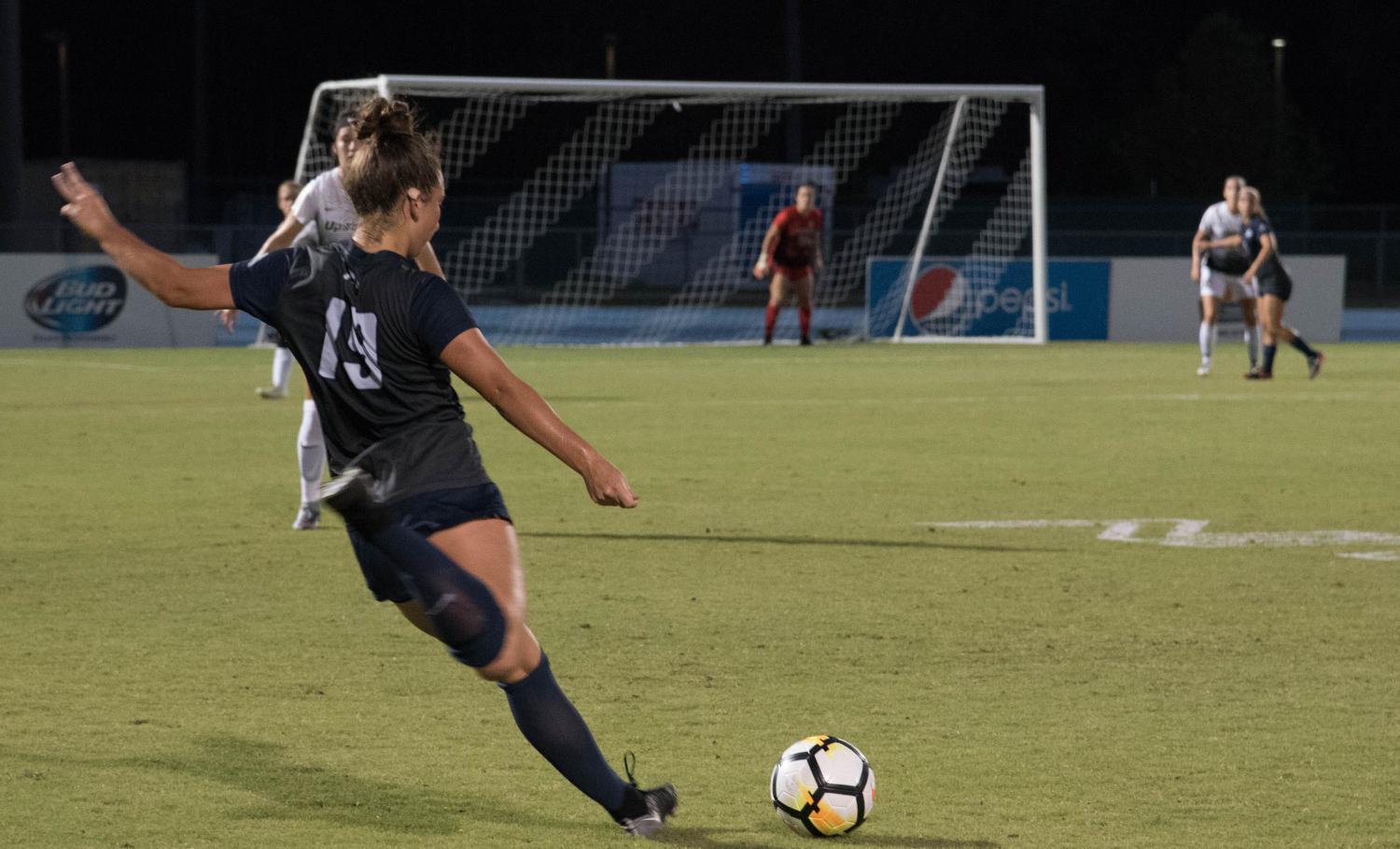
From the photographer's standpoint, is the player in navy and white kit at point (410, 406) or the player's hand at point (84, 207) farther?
the player's hand at point (84, 207)

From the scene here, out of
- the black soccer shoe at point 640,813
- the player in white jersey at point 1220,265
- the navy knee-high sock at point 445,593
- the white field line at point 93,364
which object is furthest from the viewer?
the white field line at point 93,364

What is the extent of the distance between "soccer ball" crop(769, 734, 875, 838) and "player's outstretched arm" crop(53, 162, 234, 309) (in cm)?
177

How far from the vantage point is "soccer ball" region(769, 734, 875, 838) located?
193 inches

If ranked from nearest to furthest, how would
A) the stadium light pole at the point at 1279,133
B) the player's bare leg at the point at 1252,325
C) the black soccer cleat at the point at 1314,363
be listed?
the black soccer cleat at the point at 1314,363, the player's bare leg at the point at 1252,325, the stadium light pole at the point at 1279,133

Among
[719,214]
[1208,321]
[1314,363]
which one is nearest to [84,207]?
[1208,321]

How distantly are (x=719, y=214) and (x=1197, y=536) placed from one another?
1380 inches

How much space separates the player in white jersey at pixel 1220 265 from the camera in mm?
20812

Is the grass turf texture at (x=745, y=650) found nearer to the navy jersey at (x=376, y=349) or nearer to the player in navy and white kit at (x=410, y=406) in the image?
the player in navy and white kit at (x=410, y=406)

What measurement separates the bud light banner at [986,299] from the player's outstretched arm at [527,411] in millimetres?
24375

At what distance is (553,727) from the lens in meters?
4.64

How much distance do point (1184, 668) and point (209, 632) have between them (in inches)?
139

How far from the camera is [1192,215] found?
48719mm

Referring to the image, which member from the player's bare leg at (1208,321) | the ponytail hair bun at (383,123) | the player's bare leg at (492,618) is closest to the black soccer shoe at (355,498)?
the player's bare leg at (492,618)

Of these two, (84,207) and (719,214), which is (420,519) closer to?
(84,207)
